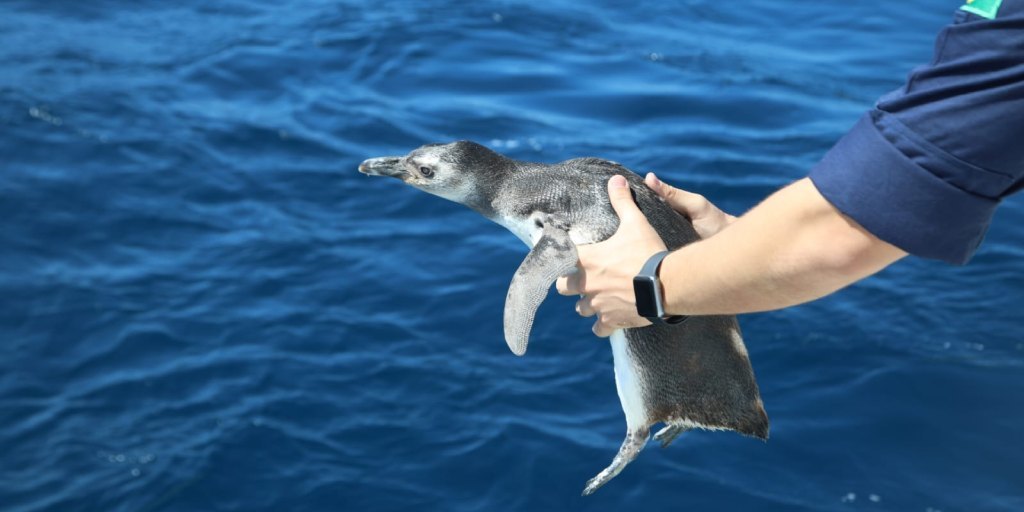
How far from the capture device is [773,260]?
2604 millimetres

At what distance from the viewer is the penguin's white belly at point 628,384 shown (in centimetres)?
419

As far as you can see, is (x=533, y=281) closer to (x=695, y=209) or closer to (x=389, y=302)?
(x=695, y=209)

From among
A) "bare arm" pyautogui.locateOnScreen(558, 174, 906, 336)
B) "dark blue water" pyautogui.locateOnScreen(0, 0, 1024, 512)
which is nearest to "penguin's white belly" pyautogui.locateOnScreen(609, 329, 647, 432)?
"bare arm" pyautogui.locateOnScreen(558, 174, 906, 336)

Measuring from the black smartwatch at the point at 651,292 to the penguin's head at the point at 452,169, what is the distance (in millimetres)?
1567

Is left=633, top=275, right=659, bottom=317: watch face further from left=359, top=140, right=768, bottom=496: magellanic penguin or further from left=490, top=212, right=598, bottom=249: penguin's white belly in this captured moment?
left=490, top=212, right=598, bottom=249: penguin's white belly

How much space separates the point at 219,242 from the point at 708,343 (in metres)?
5.33

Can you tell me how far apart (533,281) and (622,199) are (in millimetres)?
433

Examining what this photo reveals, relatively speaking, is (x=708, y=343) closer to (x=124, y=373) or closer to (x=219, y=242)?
(x=124, y=373)

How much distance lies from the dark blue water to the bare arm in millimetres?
3424

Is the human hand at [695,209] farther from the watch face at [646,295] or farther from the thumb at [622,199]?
the watch face at [646,295]

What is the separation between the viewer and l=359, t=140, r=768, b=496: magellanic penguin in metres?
4.02

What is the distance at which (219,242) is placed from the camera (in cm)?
850

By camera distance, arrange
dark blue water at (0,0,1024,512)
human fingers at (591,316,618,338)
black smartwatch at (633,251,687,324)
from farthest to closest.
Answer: dark blue water at (0,0,1024,512), human fingers at (591,316,618,338), black smartwatch at (633,251,687,324)

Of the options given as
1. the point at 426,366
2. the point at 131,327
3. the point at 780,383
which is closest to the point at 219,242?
the point at 131,327
